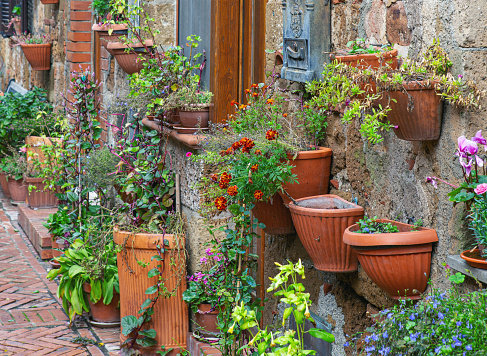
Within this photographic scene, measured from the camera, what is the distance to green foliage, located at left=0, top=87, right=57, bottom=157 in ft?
26.6

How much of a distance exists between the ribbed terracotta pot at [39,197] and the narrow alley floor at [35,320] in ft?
4.06

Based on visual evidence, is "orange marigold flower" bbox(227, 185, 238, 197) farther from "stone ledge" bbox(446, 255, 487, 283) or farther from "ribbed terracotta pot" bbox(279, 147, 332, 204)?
"stone ledge" bbox(446, 255, 487, 283)

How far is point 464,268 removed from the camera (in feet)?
6.61

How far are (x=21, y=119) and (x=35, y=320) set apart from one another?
4.21 metres

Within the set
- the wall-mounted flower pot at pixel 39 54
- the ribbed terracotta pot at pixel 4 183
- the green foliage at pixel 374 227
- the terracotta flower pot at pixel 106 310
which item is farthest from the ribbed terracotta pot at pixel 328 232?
the wall-mounted flower pot at pixel 39 54

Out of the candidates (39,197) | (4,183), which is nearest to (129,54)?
(39,197)

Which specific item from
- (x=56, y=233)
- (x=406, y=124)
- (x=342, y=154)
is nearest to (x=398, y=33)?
(x=406, y=124)

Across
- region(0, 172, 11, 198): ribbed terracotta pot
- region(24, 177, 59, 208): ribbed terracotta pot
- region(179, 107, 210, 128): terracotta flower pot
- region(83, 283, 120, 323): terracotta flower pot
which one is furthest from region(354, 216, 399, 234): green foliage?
region(0, 172, 11, 198): ribbed terracotta pot

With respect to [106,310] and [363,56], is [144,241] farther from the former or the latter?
[363,56]

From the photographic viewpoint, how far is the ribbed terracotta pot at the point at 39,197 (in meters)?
7.48

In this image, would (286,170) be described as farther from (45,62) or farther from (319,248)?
(45,62)

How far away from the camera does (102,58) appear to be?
699cm

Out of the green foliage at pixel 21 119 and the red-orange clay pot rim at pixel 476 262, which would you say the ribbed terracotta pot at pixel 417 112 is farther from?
the green foliage at pixel 21 119

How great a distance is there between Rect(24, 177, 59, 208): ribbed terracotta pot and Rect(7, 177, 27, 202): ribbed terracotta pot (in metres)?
0.42
